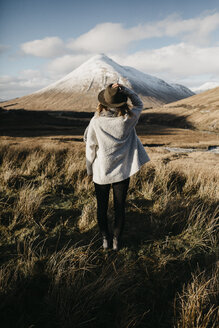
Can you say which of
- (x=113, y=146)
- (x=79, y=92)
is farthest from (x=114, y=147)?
(x=79, y=92)

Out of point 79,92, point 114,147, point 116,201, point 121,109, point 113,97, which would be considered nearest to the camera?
point 113,97

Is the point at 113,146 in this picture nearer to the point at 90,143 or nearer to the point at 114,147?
the point at 114,147

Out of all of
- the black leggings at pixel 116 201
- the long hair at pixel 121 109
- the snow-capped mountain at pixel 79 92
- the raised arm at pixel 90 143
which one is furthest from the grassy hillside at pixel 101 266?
the snow-capped mountain at pixel 79 92

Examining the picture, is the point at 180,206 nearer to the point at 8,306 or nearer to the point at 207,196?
the point at 207,196

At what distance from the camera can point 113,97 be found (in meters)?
2.07

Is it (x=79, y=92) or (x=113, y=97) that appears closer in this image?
(x=113, y=97)

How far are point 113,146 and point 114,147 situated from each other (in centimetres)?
2

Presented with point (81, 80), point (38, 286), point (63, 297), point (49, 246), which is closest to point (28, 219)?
point (49, 246)

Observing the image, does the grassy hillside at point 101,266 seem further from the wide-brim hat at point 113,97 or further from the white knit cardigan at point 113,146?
the wide-brim hat at point 113,97

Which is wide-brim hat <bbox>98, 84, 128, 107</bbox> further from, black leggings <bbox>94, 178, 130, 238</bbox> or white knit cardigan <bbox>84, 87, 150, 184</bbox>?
black leggings <bbox>94, 178, 130, 238</bbox>

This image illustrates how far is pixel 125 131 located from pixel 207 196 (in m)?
2.92

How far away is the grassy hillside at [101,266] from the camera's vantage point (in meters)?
1.68

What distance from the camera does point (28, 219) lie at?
3117 millimetres

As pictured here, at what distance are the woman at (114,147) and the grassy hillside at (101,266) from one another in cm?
49
